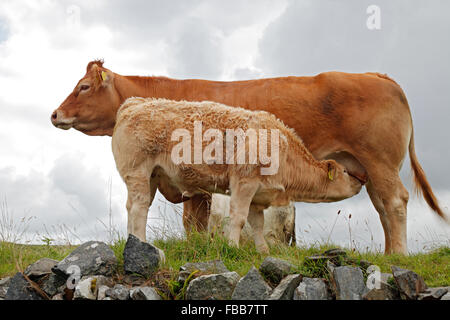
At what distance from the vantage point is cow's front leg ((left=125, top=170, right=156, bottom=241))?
306 inches

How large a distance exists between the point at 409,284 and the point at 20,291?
453 cm

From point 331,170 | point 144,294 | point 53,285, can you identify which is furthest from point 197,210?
point 144,294

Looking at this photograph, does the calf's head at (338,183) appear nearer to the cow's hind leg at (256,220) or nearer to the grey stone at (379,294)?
Result: the cow's hind leg at (256,220)

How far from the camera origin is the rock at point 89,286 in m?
6.08

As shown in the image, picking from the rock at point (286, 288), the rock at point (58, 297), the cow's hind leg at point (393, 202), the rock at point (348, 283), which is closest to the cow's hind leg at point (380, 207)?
the cow's hind leg at point (393, 202)

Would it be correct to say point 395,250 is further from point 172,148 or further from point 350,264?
point 172,148

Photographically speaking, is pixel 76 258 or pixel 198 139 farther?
pixel 198 139

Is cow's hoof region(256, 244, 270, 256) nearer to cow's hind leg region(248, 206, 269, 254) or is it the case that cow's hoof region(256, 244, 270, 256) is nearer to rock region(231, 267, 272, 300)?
cow's hind leg region(248, 206, 269, 254)

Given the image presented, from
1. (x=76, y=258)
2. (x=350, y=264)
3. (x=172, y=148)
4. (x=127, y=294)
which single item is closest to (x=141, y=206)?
(x=172, y=148)

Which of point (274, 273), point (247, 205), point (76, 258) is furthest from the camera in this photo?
point (247, 205)

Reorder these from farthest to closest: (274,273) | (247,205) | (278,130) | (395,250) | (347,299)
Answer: (395,250) < (278,130) < (247,205) < (274,273) < (347,299)

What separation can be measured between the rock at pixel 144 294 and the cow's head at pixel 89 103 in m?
5.54

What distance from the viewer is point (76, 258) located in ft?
21.6

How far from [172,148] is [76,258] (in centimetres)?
208
